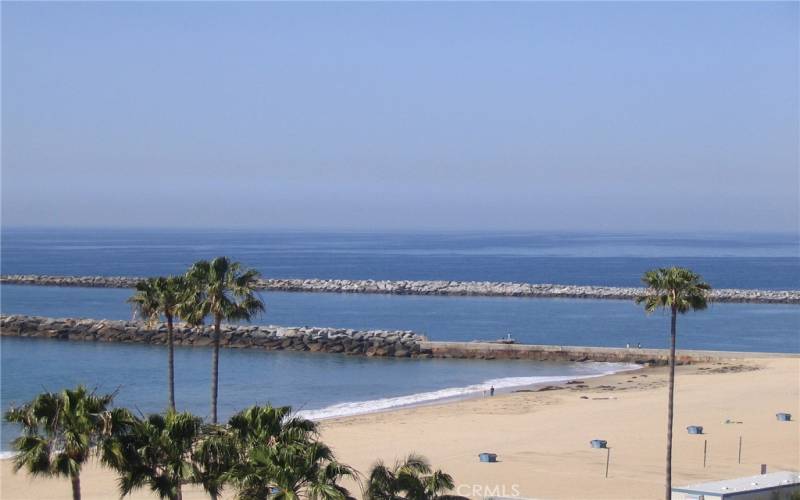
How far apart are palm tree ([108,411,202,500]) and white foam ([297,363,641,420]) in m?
24.4

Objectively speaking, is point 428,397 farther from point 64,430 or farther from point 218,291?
point 64,430

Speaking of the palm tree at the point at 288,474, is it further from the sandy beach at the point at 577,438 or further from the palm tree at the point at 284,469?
the sandy beach at the point at 577,438

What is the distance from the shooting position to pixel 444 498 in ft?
53.0

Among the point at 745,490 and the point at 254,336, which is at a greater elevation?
the point at 745,490

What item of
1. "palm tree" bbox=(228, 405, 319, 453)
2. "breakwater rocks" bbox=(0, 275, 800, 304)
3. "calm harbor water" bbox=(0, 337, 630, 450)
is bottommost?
"calm harbor water" bbox=(0, 337, 630, 450)

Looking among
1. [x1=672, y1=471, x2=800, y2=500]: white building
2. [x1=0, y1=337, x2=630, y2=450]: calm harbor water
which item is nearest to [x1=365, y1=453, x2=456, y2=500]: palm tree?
[x1=672, y1=471, x2=800, y2=500]: white building

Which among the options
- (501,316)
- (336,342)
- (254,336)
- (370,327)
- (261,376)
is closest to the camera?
(261,376)

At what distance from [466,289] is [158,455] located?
9073 cm

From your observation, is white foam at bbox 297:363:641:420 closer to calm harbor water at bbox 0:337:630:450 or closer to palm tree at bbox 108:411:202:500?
calm harbor water at bbox 0:337:630:450

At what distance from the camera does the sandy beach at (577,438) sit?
25.5 m

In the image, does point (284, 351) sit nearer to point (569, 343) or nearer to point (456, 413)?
point (569, 343)

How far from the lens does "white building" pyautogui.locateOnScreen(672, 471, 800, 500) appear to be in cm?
1985

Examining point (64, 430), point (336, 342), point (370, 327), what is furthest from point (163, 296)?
point (370, 327)

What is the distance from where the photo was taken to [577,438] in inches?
1261
